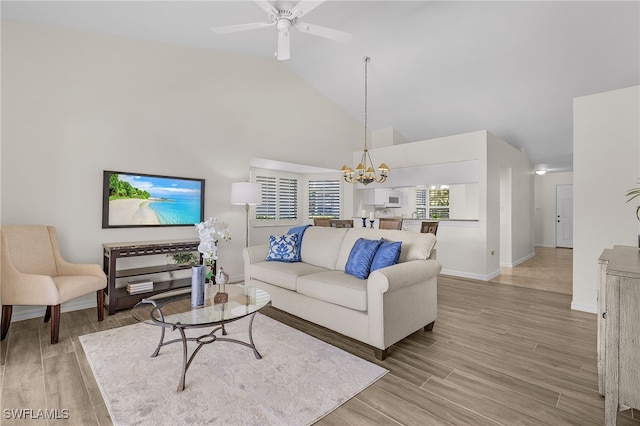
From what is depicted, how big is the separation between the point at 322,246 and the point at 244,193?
5.22 ft

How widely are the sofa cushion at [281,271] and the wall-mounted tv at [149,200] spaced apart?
4.80 ft

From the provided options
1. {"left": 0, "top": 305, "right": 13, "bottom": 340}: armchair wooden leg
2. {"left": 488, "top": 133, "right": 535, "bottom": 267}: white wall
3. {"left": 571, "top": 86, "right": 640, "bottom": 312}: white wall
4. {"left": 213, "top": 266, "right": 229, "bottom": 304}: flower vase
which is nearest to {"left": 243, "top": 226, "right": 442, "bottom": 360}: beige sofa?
{"left": 213, "top": 266, "right": 229, "bottom": 304}: flower vase

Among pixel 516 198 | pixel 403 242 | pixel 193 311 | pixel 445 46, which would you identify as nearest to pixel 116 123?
pixel 193 311

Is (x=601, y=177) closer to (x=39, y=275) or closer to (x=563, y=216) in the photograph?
(x=39, y=275)

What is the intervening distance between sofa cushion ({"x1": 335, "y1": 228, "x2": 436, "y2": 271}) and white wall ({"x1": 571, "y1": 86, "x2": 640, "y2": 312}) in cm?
206

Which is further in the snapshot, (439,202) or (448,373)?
(439,202)

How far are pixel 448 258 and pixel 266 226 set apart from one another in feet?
11.8

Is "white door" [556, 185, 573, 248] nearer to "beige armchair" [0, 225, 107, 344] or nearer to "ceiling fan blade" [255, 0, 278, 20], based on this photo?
"ceiling fan blade" [255, 0, 278, 20]

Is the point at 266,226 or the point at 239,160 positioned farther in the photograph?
the point at 266,226

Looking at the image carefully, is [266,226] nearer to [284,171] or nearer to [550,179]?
[284,171]

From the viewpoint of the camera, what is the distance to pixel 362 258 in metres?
2.87

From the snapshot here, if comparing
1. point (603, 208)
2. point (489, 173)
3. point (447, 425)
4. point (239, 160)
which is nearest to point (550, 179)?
point (489, 173)

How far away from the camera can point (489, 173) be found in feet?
17.0

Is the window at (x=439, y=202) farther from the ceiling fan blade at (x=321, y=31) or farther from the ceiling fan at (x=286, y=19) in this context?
the ceiling fan at (x=286, y=19)
